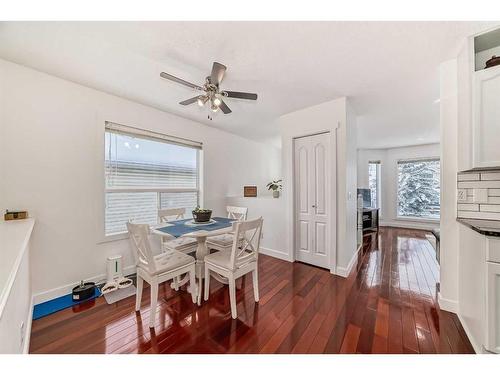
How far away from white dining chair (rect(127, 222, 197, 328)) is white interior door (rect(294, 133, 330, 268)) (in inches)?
72.5

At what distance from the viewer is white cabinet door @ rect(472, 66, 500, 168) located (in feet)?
4.87

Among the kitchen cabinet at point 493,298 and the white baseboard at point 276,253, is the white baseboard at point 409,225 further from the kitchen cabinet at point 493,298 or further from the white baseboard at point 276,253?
the kitchen cabinet at point 493,298

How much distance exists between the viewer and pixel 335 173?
272 cm

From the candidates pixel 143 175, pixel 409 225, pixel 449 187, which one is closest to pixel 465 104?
pixel 449 187

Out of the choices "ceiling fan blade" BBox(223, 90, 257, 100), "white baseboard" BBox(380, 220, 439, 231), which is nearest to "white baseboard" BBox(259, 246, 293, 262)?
"ceiling fan blade" BBox(223, 90, 257, 100)

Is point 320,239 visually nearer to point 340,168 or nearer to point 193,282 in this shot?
point 340,168

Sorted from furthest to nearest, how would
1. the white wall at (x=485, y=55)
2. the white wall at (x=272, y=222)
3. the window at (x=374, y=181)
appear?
the window at (x=374, y=181), the white wall at (x=272, y=222), the white wall at (x=485, y=55)

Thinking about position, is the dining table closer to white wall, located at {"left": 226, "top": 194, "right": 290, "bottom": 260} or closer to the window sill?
the window sill

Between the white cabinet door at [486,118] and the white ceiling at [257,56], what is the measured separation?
1.32ft

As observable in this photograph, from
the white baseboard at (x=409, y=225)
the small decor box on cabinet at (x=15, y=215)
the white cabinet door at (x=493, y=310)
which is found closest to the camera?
the white cabinet door at (x=493, y=310)

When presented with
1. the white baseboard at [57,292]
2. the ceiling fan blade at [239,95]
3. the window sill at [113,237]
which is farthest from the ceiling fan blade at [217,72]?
the white baseboard at [57,292]

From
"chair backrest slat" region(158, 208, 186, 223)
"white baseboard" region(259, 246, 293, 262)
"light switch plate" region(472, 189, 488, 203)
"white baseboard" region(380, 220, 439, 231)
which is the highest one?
"light switch plate" region(472, 189, 488, 203)

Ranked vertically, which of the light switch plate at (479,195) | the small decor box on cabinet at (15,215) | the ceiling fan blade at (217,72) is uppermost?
the ceiling fan blade at (217,72)

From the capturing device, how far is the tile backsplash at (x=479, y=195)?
172cm
